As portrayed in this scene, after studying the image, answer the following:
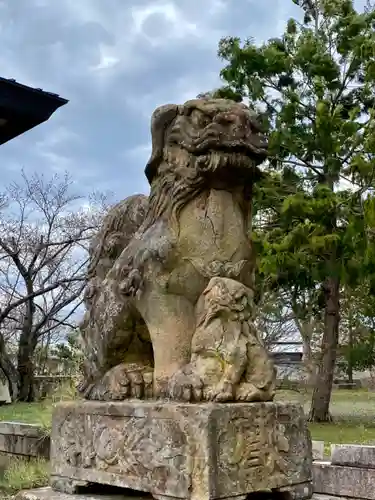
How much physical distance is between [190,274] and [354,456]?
146 inches

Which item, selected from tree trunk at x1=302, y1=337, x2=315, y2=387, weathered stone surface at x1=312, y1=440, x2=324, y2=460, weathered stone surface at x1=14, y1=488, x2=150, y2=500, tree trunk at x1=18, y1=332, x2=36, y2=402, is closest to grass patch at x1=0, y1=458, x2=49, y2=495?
weathered stone surface at x1=312, y1=440, x2=324, y2=460

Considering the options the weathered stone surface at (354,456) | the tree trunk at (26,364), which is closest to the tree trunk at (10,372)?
the tree trunk at (26,364)

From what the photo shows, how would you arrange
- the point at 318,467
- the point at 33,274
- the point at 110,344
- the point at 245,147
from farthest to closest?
1. the point at 33,274
2. the point at 318,467
3. the point at 110,344
4. the point at 245,147

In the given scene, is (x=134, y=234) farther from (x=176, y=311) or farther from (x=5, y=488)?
(x=5, y=488)

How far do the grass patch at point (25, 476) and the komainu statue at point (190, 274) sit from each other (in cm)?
356

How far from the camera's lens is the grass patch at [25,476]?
6.45 m

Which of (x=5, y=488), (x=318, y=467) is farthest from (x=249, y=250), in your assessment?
(x=5, y=488)

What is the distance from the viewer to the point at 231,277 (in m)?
3.09

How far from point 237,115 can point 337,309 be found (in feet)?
42.5

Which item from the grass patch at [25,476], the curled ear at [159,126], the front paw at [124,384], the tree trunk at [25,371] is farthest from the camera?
the tree trunk at [25,371]

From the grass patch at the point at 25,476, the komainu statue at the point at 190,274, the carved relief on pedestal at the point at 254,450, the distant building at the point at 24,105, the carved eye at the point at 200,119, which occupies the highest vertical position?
the distant building at the point at 24,105

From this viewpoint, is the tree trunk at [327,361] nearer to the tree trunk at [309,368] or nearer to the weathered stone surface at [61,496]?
the tree trunk at [309,368]

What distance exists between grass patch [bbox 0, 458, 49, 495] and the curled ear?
13.4 ft

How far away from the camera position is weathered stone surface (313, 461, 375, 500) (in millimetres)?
5883
